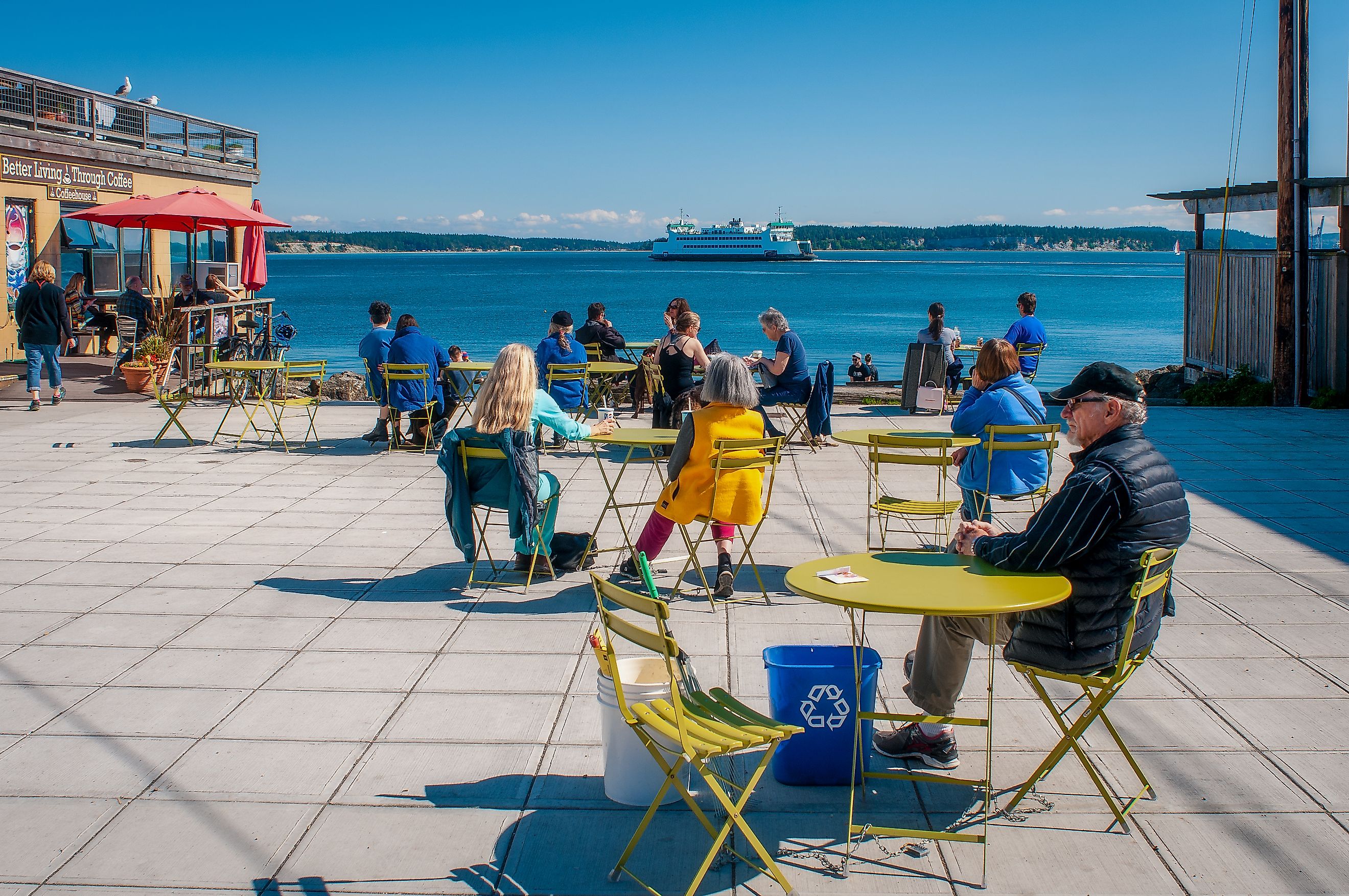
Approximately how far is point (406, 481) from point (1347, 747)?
22.1ft

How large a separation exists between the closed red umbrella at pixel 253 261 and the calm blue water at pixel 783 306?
10.5 metres

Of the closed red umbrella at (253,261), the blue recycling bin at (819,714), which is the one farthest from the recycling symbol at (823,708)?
the closed red umbrella at (253,261)

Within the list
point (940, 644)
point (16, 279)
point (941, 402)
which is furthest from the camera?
point (16, 279)

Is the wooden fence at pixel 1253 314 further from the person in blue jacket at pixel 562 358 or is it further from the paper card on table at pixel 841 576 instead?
the paper card on table at pixel 841 576

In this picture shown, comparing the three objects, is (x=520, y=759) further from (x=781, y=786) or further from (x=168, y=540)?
(x=168, y=540)

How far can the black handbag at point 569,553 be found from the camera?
6.18m

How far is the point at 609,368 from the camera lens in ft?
35.1

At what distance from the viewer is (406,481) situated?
28.8 feet

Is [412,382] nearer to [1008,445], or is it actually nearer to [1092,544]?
[1008,445]

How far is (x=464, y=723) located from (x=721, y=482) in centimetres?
197

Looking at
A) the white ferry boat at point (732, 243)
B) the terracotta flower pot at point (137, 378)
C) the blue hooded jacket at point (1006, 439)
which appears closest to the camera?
the blue hooded jacket at point (1006, 439)

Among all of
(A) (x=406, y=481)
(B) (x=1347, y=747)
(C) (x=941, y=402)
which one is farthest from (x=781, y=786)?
(C) (x=941, y=402)

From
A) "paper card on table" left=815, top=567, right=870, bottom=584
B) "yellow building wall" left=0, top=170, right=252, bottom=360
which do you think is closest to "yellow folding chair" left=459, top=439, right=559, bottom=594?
"paper card on table" left=815, top=567, right=870, bottom=584

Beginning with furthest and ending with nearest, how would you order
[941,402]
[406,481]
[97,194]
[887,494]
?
1. [97,194]
2. [941,402]
3. [406,481]
4. [887,494]
